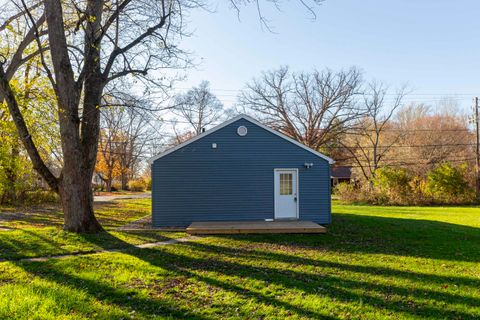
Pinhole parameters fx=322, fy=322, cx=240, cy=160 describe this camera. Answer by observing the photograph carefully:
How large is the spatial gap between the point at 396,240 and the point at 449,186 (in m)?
16.4

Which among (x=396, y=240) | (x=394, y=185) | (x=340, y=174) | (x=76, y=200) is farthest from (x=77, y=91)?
(x=340, y=174)

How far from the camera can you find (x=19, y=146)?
17.8 metres

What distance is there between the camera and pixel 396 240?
9055 millimetres

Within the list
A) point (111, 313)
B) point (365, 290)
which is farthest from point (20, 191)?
point (365, 290)

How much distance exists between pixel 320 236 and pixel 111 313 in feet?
22.0

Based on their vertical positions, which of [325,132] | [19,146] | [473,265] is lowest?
[473,265]

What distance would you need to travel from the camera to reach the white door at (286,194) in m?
11.5

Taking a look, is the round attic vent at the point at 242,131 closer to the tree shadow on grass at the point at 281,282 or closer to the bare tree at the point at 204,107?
the tree shadow on grass at the point at 281,282

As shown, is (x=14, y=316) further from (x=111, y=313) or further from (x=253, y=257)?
(x=253, y=257)

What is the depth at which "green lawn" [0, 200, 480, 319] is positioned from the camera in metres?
3.92

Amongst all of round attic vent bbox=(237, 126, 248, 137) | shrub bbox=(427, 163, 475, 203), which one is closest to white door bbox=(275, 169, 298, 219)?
round attic vent bbox=(237, 126, 248, 137)

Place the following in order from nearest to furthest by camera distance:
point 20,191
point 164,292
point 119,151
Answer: point 164,292
point 20,191
point 119,151

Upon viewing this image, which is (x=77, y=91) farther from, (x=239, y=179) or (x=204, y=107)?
(x=204, y=107)

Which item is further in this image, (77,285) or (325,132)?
(325,132)
